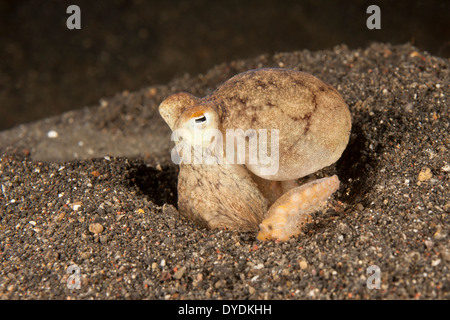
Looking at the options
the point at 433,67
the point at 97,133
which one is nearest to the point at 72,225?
the point at 97,133

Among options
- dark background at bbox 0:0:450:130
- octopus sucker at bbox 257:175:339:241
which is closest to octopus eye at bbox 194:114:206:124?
octopus sucker at bbox 257:175:339:241

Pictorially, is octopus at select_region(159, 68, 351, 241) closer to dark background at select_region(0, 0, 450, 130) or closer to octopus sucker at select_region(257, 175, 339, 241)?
octopus sucker at select_region(257, 175, 339, 241)

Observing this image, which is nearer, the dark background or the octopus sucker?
the octopus sucker

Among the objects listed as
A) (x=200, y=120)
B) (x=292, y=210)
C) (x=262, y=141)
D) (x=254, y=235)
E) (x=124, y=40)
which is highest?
(x=124, y=40)

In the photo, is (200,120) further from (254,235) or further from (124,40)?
(124,40)

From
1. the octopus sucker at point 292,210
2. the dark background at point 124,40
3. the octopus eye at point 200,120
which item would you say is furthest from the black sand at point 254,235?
the dark background at point 124,40

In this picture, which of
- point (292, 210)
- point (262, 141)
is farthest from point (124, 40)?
point (292, 210)

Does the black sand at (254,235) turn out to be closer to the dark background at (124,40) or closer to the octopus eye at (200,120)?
the octopus eye at (200,120)
